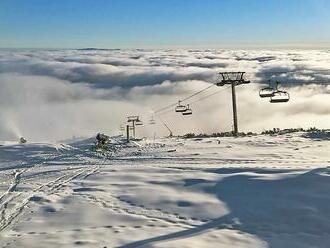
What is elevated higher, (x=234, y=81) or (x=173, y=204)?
(x=234, y=81)

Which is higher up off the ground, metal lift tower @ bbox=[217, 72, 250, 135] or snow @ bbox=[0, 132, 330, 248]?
metal lift tower @ bbox=[217, 72, 250, 135]

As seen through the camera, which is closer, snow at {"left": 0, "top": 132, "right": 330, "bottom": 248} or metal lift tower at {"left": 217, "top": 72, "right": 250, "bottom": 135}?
snow at {"left": 0, "top": 132, "right": 330, "bottom": 248}

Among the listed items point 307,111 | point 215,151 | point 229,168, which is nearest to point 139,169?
point 229,168

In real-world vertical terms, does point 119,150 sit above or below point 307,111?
above

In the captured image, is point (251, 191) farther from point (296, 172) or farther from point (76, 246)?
point (76, 246)

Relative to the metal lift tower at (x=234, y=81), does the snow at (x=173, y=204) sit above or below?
below

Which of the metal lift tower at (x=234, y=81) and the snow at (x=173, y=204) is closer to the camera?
the snow at (x=173, y=204)

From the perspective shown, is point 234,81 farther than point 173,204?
Yes

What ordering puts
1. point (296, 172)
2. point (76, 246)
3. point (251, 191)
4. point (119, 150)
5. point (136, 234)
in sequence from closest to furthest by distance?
point (76, 246) → point (136, 234) → point (251, 191) → point (296, 172) → point (119, 150)
